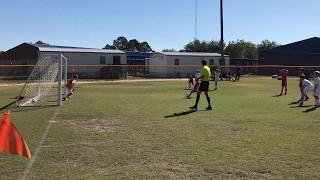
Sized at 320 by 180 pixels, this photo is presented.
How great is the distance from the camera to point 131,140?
724 centimetres

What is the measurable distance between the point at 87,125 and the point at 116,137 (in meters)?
1.81

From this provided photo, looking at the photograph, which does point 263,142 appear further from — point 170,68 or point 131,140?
point 170,68

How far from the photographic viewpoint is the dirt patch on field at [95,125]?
8.48m

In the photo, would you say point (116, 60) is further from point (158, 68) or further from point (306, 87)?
point (306, 87)

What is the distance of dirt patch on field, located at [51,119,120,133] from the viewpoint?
27.8 ft

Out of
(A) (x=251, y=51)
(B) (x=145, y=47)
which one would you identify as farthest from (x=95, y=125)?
(B) (x=145, y=47)

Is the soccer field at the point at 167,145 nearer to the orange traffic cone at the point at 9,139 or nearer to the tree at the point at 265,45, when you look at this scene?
the orange traffic cone at the point at 9,139

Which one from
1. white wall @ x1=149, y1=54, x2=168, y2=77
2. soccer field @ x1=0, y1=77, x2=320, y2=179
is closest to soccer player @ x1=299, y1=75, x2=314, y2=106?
soccer field @ x1=0, y1=77, x2=320, y2=179

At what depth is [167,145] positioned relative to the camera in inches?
268

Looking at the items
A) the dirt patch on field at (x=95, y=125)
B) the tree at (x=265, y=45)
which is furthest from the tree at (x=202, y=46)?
the dirt patch on field at (x=95, y=125)

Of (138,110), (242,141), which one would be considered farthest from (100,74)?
(242,141)

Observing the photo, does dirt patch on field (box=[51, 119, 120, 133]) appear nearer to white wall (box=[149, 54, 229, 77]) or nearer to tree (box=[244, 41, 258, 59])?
white wall (box=[149, 54, 229, 77])

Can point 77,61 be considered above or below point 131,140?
above

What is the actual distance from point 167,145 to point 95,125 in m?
3.02
